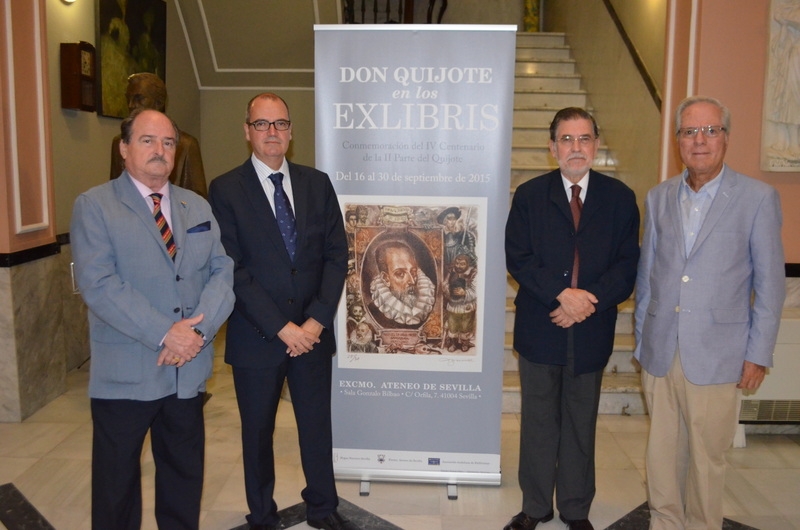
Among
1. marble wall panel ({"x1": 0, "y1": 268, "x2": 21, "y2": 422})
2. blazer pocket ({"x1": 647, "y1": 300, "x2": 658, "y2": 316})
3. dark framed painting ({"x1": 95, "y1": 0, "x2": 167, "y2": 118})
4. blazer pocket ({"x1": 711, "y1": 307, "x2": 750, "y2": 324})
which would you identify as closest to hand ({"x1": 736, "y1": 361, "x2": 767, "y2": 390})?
blazer pocket ({"x1": 711, "y1": 307, "x2": 750, "y2": 324})

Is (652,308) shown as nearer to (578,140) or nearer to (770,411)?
(578,140)

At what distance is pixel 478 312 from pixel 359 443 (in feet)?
2.67

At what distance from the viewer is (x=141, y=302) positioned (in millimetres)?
2018

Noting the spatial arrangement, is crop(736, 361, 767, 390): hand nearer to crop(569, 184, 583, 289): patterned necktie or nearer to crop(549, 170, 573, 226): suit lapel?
crop(569, 184, 583, 289): patterned necktie

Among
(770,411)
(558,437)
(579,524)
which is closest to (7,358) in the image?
(558,437)

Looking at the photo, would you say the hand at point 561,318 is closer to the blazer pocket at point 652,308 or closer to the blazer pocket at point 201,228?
the blazer pocket at point 652,308

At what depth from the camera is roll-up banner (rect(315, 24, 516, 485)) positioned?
2.80m

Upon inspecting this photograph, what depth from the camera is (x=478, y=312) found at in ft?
9.65

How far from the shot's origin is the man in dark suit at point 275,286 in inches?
95.3

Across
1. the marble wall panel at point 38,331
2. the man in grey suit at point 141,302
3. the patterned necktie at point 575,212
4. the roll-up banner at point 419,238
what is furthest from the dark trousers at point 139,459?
the marble wall panel at point 38,331

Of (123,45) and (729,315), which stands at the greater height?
(123,45)

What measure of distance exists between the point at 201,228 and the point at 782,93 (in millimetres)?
2991

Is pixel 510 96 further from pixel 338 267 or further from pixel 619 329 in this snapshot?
pixel 619 329

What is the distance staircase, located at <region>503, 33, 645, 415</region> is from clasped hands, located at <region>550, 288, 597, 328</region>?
5.33ft
